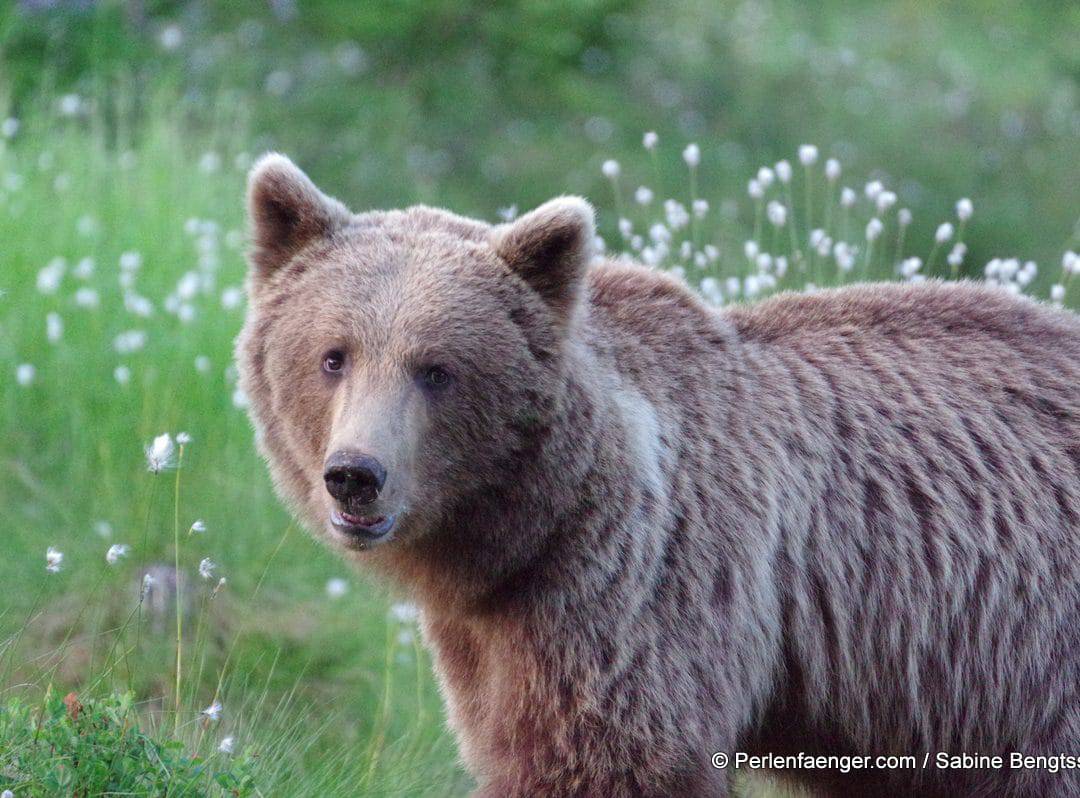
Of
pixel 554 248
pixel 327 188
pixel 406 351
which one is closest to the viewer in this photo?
pixel 406 351

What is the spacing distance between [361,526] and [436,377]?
16.4 inches

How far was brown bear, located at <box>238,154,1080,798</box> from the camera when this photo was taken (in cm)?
372

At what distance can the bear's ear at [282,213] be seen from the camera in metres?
3.94

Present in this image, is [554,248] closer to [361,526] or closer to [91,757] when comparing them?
[361,526]

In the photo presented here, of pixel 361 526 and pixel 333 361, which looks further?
pixel 333 361

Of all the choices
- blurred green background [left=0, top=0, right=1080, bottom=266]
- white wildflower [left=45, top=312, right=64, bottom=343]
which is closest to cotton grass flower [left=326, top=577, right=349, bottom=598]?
white wildflower [left=45, top=312, right=64, bottom=343]

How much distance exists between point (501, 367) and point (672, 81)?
1253 cm

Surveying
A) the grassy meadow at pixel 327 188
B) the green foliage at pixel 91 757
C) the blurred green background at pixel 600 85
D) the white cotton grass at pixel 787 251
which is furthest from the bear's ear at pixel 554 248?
the blurred green background at pixel 600 85

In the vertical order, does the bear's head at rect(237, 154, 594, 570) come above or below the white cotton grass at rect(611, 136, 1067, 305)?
above

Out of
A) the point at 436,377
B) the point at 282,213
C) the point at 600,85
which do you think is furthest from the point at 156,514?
the point at 600,85

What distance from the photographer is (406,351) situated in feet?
12.2

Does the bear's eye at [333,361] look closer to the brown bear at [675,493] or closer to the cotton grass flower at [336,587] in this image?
the brown bear at [675,493]

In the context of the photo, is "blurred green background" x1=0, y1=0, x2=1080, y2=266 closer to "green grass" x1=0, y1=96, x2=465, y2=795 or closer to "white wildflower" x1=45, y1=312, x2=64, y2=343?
"green grass" x1=0, y1=96, x2=465, y2=795

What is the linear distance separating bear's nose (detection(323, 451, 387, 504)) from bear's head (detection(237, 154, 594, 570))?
30mm
